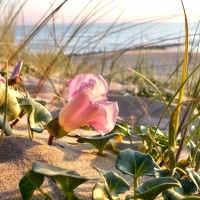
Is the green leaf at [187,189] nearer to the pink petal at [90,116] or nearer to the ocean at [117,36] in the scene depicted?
the pink petal at [90,116]

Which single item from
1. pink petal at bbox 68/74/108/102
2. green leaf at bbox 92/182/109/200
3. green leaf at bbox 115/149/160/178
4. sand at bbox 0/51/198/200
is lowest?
sand at bbox 0/51/198/200

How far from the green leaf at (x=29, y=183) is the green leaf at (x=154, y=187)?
7.1 inches

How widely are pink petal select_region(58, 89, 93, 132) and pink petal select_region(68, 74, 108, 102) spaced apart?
0.02 m

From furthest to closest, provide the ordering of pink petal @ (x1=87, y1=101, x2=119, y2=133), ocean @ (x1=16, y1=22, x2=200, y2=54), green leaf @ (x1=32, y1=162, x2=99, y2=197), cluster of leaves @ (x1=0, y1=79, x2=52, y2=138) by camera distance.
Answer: ocean @ (x1=16, y1=22, x2=200, y2=54) < cluster of leaves @ (x1=0, y1=79, x2=52, y2=138) < pink petal @ (x1=87, y1=101, x2=119, y2=133) < green leaf @ (x1=32, y1=162, x2=99, y2=197)

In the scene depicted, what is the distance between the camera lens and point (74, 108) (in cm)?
97

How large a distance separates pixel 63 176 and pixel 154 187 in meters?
→ 0.17

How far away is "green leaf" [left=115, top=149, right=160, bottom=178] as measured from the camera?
3.07ft

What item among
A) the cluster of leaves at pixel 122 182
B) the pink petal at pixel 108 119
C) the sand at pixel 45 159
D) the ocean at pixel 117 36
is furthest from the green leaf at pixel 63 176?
the ocean at pixel 117 36

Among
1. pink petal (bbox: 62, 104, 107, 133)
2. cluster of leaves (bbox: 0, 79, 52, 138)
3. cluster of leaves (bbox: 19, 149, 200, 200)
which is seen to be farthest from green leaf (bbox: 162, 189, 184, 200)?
cluster of leaves (bbox: 0, 79, 52, 138)

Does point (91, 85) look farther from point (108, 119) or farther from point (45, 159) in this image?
point (45, 159)

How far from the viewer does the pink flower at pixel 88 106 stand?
94 centimetres

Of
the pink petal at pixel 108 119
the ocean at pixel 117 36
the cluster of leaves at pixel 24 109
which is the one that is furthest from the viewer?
the ocean at pixel 117 36

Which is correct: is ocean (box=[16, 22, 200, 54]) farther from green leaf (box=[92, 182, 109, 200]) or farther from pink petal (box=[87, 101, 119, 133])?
green leaf (box=[92, 182, 109, 200])

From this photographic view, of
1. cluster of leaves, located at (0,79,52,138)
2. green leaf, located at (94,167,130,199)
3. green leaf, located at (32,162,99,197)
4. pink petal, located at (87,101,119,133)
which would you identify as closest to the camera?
green leaf, located at (32,162,99,197)
